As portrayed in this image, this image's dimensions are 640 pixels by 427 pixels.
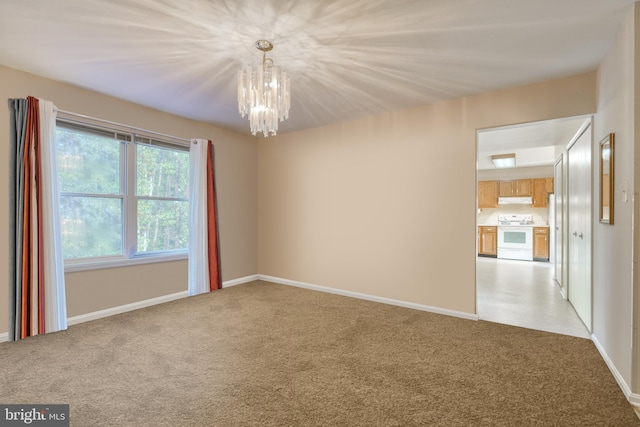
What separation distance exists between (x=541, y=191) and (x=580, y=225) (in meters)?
5.13

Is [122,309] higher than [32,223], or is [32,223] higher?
[32,223]

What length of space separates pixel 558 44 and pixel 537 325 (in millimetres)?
2724

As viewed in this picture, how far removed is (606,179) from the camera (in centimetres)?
248

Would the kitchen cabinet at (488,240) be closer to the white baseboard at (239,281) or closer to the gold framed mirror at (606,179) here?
the gold framed mirror at (606,179)

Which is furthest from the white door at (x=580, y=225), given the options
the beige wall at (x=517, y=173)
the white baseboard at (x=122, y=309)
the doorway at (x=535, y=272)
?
the white baseboard at (x=122, y=309)

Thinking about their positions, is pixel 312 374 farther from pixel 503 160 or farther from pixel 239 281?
pixel 503 160

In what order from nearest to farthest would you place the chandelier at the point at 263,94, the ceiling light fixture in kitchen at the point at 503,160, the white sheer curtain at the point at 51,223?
1. the chandelier at the point at 263,94
2. the white sheer curtain at the point at 51,223
3. the ceiling light fixture in kitchen at the point at 503,160

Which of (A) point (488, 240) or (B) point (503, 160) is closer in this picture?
(B) point (503, 160)

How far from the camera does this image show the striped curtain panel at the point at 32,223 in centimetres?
288

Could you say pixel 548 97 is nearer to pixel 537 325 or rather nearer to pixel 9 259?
pixel 537 325

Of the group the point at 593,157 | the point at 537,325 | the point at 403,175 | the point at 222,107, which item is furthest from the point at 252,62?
the point at 537,325

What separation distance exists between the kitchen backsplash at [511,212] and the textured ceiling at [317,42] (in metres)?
6.32

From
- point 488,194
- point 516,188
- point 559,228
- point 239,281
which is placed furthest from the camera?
point 488,194
